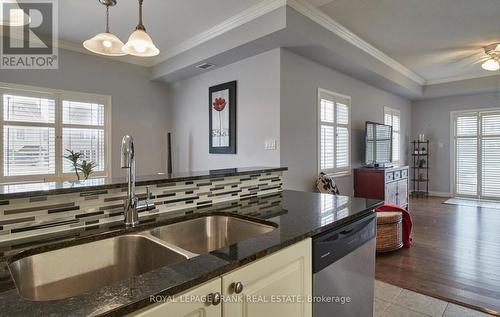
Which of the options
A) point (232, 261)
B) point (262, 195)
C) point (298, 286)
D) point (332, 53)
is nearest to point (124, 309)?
point (232, 261)

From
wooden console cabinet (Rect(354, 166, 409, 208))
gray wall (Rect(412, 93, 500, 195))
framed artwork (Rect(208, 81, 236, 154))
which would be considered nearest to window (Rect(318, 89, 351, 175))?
wooden console cabinet (Rect(354, 166, 409, 208))

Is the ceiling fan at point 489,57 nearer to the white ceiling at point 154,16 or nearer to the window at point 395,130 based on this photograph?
the window at point 395,130

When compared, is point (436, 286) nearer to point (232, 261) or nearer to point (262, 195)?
point (262, 195)

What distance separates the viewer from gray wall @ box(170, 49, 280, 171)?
3.39 meters

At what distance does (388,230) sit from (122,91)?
14.5ft

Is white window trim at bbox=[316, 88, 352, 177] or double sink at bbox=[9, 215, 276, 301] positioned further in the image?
white window trim at bbox=[316, 88, 352, 177]

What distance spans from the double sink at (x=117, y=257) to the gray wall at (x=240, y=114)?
1922 millimetres

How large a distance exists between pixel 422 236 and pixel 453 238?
1.17 feet

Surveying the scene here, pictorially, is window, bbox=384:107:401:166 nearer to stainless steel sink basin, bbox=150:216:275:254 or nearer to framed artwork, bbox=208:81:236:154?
framed artwork, bbox=208:81:236:154

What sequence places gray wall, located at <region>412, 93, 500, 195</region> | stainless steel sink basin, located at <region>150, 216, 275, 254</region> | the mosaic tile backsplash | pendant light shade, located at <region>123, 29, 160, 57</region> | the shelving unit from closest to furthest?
1. the mosaic tile backsplash
2. stainless steel sink basin, located at <region>150, 216, 275, 254</region>
3. pendant light shade, located at <region>123, 29, 160, 57</region>
4. gray wall, located at <region>412, 93, 500, 195</region>
5. the shelving unit

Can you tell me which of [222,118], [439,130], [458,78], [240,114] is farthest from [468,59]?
[222,118]

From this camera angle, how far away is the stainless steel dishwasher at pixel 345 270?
1246 mm

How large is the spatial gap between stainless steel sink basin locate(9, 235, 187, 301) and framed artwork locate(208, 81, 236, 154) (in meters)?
2.76

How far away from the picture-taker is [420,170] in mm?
7156
